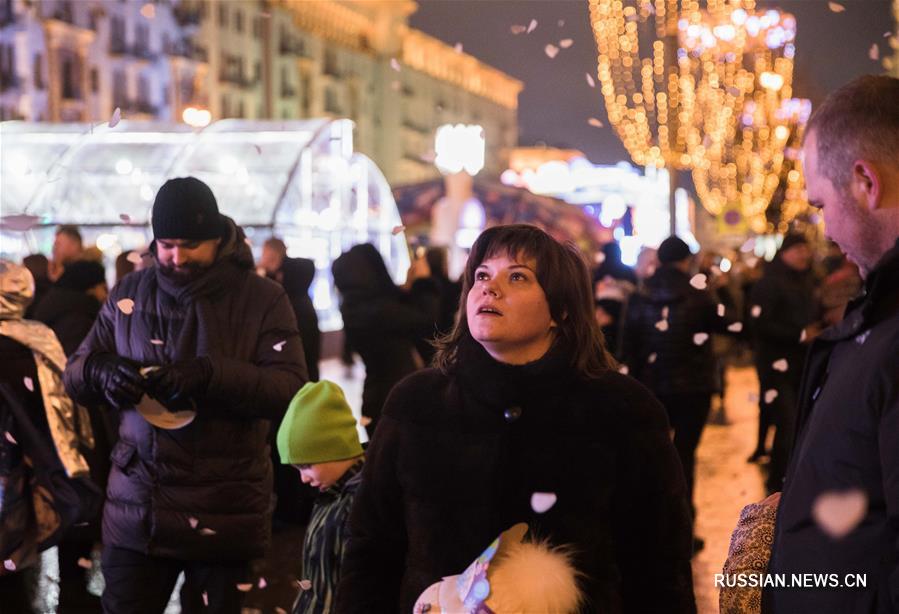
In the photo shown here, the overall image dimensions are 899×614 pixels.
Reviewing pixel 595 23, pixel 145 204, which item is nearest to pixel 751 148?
pixel 595 23

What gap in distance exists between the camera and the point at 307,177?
21.8 m

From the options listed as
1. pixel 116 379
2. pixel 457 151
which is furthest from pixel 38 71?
pixel 116 379

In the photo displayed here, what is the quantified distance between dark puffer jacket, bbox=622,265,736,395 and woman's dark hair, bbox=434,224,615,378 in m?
5.11

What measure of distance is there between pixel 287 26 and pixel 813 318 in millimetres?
61128

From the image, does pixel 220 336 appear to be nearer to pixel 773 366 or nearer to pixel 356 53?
pixel 773 366

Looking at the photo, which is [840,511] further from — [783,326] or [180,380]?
[783,326]

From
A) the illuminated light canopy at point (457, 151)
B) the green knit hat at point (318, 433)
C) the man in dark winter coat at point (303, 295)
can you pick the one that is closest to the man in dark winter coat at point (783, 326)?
the man in dark winter coat at point (303, 295)

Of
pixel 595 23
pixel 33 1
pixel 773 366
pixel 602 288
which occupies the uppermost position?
pixel 33 1

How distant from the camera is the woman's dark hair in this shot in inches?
120

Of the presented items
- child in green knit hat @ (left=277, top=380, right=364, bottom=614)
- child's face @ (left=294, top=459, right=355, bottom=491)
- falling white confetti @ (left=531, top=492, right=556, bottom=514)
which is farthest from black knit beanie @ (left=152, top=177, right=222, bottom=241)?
falling white confetti @ (left=531, top=492, right=556, bottom=514)

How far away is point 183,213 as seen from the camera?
4496 millimetres

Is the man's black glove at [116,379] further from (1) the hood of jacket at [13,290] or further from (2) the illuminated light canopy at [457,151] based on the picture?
(2) the illuminated light canopy at [457,151]

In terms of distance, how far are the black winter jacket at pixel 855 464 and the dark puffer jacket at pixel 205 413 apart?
2.39 metres

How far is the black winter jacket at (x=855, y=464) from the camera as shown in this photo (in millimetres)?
2176
